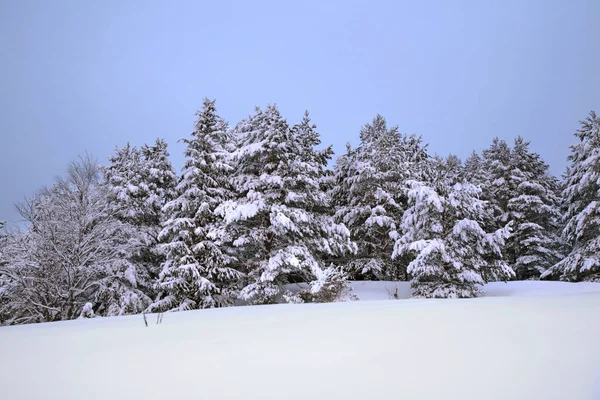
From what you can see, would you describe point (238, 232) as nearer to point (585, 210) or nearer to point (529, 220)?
point (585, 210)

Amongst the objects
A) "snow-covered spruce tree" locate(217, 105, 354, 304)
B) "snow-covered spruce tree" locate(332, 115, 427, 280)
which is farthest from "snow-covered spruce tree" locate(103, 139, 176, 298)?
"snow-covered spruce tree" locate(332, 115, 427, 280)

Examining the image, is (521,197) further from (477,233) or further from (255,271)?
(255,271)

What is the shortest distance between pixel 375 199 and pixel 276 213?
760 centimetres

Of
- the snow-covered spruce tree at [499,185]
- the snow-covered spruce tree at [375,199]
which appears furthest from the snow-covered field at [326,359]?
the snow-covered spruce tree at [499,185]

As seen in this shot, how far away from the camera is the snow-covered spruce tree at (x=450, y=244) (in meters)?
13.7

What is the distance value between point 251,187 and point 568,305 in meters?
11.2

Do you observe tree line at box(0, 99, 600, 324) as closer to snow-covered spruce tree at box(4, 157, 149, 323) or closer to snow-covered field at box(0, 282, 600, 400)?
snow-covered spruce tree at box(4, 157, 149, 323)

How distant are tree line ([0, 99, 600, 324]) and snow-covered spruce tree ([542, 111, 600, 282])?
0.21 feet

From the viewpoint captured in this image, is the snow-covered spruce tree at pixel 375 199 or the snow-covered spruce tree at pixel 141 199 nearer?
the snow-covered spruce tree at pixel 141 199

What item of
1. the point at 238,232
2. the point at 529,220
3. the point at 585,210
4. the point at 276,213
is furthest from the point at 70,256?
the point at 529,220

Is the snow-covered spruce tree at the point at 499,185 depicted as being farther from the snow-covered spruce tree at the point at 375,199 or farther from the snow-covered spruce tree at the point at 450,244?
the snow-covered spruce tree at the point at 450,244

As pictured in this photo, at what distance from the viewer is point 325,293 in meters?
13.1

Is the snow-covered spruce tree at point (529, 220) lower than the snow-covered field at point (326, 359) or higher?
higher

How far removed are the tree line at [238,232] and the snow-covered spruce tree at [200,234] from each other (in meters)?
0.06
